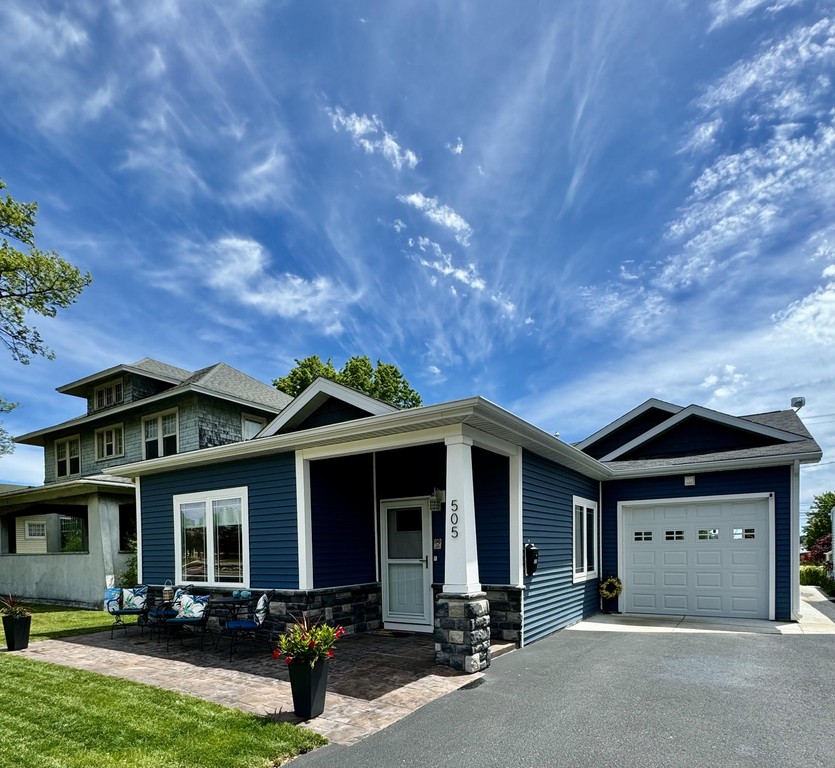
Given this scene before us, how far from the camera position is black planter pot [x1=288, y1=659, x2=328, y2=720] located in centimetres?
457

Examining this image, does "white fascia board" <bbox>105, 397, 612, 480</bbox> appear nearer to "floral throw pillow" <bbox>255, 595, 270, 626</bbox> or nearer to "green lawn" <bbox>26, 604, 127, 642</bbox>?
"floral throw pillow" <bbox>255, 595, 270, 626</bbox>

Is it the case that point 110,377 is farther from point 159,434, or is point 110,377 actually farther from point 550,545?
point 550,545

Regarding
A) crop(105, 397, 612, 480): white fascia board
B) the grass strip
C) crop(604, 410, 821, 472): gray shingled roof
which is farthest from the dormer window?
crop(604, 410, 821, 472): gray shingled roof

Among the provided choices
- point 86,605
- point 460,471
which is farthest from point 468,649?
point 86,605

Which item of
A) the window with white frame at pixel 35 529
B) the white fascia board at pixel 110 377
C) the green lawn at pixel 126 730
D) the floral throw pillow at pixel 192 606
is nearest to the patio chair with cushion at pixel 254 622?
the floral throw pillow at pixel 192 606

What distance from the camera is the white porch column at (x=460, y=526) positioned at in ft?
20.1

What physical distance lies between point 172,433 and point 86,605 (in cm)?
489

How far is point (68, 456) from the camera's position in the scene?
61.1ft

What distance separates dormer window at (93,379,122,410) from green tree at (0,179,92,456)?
1799 millimetres

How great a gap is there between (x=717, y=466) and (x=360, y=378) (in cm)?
1965

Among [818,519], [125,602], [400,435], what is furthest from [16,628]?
[818,519]

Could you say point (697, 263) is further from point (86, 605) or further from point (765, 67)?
point (86, 605)

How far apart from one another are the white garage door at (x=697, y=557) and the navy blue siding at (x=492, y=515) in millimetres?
4277

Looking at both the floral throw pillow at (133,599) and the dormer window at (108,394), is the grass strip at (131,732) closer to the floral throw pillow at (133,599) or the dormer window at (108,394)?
the floral throw pillow at (133,599)
